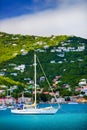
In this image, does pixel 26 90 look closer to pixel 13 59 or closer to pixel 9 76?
pixel 9 76

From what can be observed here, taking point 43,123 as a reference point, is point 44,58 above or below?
above

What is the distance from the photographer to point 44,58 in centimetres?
3120

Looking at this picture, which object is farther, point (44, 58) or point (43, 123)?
point (44, 58)

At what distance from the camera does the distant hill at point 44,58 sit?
2795 centimetres

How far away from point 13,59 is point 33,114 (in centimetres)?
1847

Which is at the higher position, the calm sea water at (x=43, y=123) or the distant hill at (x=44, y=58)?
the distant hill at (x=44, y=58)

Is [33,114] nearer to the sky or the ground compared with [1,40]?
nearer to the ground

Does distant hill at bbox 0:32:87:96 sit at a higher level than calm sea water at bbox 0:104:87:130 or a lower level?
higher

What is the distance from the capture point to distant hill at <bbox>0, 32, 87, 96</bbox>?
28.0 meters

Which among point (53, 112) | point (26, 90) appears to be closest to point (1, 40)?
point (26, 90)

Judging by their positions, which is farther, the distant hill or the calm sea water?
the distant hill

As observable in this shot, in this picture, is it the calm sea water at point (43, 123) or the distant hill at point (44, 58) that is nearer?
the calm sea water at point (43, 123)

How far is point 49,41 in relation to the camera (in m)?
38.1

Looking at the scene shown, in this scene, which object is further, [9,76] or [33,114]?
[9,76]
